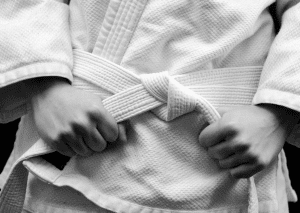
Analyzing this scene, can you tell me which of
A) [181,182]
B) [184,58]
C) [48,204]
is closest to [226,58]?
[184,58]

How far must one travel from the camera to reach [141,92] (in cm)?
59

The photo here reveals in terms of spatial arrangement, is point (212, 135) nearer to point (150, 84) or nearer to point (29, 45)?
point (150, 84)

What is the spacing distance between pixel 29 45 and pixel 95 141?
6.5 inches

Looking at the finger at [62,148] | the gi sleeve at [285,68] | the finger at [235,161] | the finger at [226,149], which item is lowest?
the finger at [62,148]

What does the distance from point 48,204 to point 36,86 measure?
0.17 metres

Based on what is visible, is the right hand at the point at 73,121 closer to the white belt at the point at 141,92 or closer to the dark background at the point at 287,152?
the white belt at the point at 141,92

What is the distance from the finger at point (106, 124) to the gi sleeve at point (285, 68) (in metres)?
0.21

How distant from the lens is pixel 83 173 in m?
0.60

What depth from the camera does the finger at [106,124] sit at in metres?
0.57

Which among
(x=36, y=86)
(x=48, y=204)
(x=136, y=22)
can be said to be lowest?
(x=48, y=204)

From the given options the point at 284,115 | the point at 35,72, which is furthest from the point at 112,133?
the point at 284,115

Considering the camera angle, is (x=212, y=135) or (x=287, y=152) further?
(x=287, y=152)

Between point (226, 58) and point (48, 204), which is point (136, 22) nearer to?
point (226, 58)

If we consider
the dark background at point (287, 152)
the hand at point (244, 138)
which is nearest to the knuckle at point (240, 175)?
the hand at point (244, 138)
